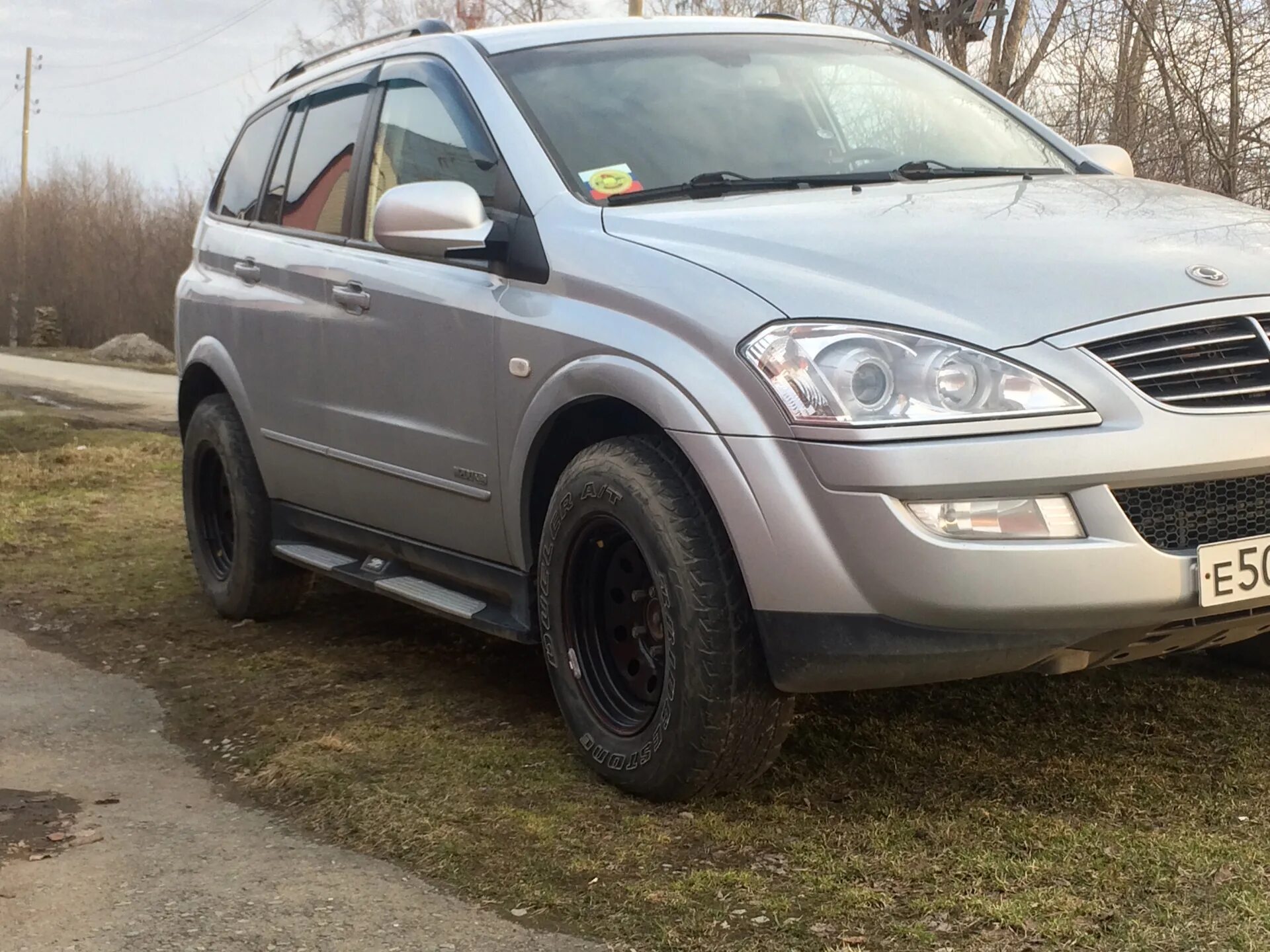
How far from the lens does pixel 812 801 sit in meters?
3.49

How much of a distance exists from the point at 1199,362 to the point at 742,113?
1.67 metres

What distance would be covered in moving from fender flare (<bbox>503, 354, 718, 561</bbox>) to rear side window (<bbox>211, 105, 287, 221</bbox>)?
89.2 inches

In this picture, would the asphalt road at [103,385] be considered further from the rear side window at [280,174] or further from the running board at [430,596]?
the running board at [430,596]

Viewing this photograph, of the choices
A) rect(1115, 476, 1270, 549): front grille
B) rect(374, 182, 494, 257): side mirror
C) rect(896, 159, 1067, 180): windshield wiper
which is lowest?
rect(1115, 476, 1270, 549): front grille

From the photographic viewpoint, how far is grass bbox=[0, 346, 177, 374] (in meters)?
24.8

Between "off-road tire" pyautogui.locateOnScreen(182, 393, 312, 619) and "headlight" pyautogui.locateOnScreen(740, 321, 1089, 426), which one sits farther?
"off-road tire" pyautogui.locateOnScreen(182, 393, 312, 619)

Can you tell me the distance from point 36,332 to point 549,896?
41679 millimetres

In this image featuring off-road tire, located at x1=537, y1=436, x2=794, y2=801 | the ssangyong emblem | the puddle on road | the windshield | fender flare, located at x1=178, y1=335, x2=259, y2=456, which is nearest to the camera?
the ssangyong emblem

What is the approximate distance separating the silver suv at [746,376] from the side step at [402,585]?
2cm

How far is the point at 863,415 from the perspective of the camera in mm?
2955

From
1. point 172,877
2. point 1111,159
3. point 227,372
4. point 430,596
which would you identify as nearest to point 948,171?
point 1111,159

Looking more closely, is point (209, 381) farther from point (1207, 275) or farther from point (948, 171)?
point (1207, 275)

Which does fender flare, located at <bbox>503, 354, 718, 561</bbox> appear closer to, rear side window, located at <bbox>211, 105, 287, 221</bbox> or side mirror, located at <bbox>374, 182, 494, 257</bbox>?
side mirror, located at <bbox>374, 182, 494, 257</bbox>

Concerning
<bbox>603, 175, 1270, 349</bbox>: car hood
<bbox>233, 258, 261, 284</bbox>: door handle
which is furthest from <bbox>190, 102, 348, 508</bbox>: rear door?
<bbox>603, 175, 1270, 349</bbox>: car hood
